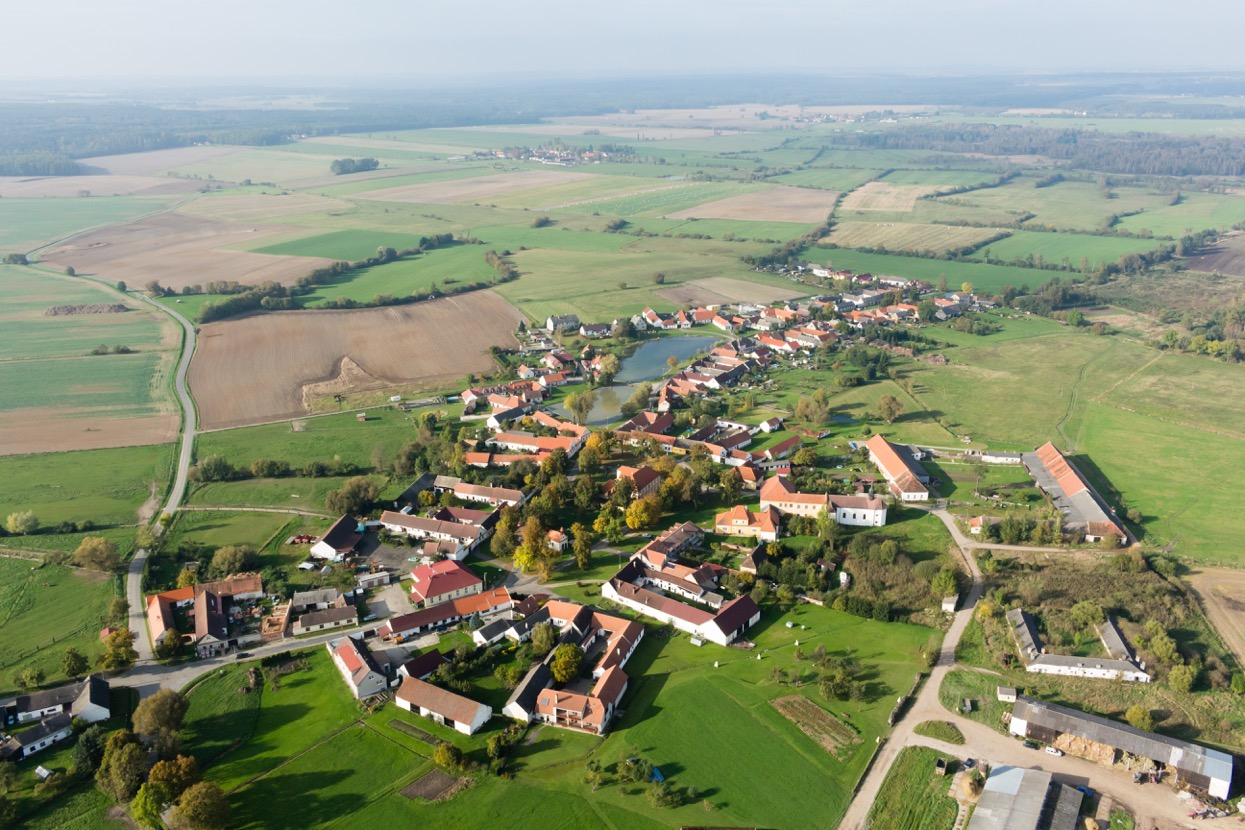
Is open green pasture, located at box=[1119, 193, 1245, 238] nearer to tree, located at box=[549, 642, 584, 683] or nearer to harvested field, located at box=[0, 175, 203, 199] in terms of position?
tree, located at box=[549, 642, 584, 683]

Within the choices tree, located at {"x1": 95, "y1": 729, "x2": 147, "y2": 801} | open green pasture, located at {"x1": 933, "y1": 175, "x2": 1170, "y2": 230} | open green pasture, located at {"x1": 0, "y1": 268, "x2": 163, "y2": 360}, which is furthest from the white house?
open green pasture, located at {"x1": 933, "y1": 175, "x2": 1170, "y2": 230}

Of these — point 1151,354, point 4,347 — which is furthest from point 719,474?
point 4,347

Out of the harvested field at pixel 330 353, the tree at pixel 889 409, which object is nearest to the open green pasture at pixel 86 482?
the harvested field at pixel 330 353

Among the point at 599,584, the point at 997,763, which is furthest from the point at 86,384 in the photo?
the point at 997,763

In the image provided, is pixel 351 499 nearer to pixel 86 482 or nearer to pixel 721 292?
pixel 86 482

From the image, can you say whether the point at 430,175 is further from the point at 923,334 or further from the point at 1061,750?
the point at 1061,750

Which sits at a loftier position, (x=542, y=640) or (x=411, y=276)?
(x=411, y=276)
